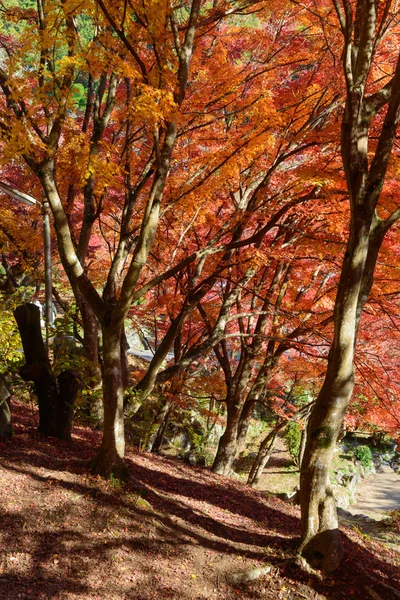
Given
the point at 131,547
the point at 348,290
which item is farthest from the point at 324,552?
the point at 348,290

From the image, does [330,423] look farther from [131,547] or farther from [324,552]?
[131,547]

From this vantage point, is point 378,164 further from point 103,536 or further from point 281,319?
point 281,319

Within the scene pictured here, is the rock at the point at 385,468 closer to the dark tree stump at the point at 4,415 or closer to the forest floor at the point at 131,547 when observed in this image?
the forest floor at the point at 131,547

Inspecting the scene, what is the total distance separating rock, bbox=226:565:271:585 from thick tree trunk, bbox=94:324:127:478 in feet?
5.85

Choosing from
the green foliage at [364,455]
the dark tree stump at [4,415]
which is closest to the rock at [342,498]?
the green foliage at [364,455]

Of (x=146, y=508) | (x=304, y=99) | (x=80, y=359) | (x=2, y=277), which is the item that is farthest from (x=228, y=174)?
(x=2, y=277)

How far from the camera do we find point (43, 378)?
612 centimetres

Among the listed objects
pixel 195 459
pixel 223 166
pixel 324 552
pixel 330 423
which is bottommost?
pixel 195 459

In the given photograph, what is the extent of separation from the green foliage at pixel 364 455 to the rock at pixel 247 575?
16.7 metres

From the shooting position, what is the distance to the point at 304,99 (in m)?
7.62

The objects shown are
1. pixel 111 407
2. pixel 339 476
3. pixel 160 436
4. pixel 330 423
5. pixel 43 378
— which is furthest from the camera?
pixel 339 476

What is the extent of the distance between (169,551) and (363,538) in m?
3.69

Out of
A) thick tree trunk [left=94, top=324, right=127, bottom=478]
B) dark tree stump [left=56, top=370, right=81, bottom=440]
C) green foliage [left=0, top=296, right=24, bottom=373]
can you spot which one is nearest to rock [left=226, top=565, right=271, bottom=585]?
thick tree trunk [left=94, top=324, right=127, bottom=478]

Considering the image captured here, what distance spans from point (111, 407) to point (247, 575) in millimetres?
2272
